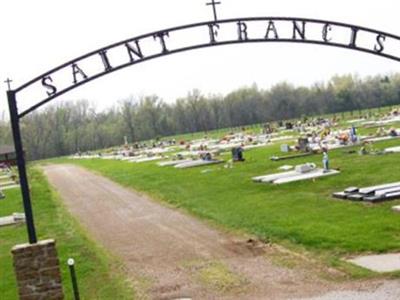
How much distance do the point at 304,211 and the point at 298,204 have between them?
139 cm

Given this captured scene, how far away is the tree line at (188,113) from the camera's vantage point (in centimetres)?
11756

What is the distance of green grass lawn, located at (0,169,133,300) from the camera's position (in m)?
12.9

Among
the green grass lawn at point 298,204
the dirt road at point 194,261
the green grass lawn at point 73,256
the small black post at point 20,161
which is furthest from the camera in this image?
the green grass lawn at point 298,204

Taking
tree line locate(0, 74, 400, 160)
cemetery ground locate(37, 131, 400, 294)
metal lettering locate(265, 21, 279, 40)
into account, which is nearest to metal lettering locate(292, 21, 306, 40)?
metal lettering locate(265, 21, 279, 40)

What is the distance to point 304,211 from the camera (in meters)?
18.9

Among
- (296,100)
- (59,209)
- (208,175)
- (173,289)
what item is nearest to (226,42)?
(173,289)

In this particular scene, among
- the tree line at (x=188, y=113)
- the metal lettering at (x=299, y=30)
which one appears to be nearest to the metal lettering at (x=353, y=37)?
the metal lettering at (x=299, y=30)

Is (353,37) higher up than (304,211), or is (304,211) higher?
(353,37)

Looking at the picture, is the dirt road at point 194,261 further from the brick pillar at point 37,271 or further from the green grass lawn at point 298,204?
the brick pillar at point 37,271

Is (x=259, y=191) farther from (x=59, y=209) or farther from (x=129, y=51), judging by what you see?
(x=129, y=51)

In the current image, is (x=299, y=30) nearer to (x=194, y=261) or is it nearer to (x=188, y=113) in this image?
(x=194, y=261)

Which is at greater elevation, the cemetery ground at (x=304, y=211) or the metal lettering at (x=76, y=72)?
the metal lettering at (x=76, y=72)

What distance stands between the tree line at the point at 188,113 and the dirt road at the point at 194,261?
95.6m

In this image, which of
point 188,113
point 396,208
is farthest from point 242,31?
point 188,113
